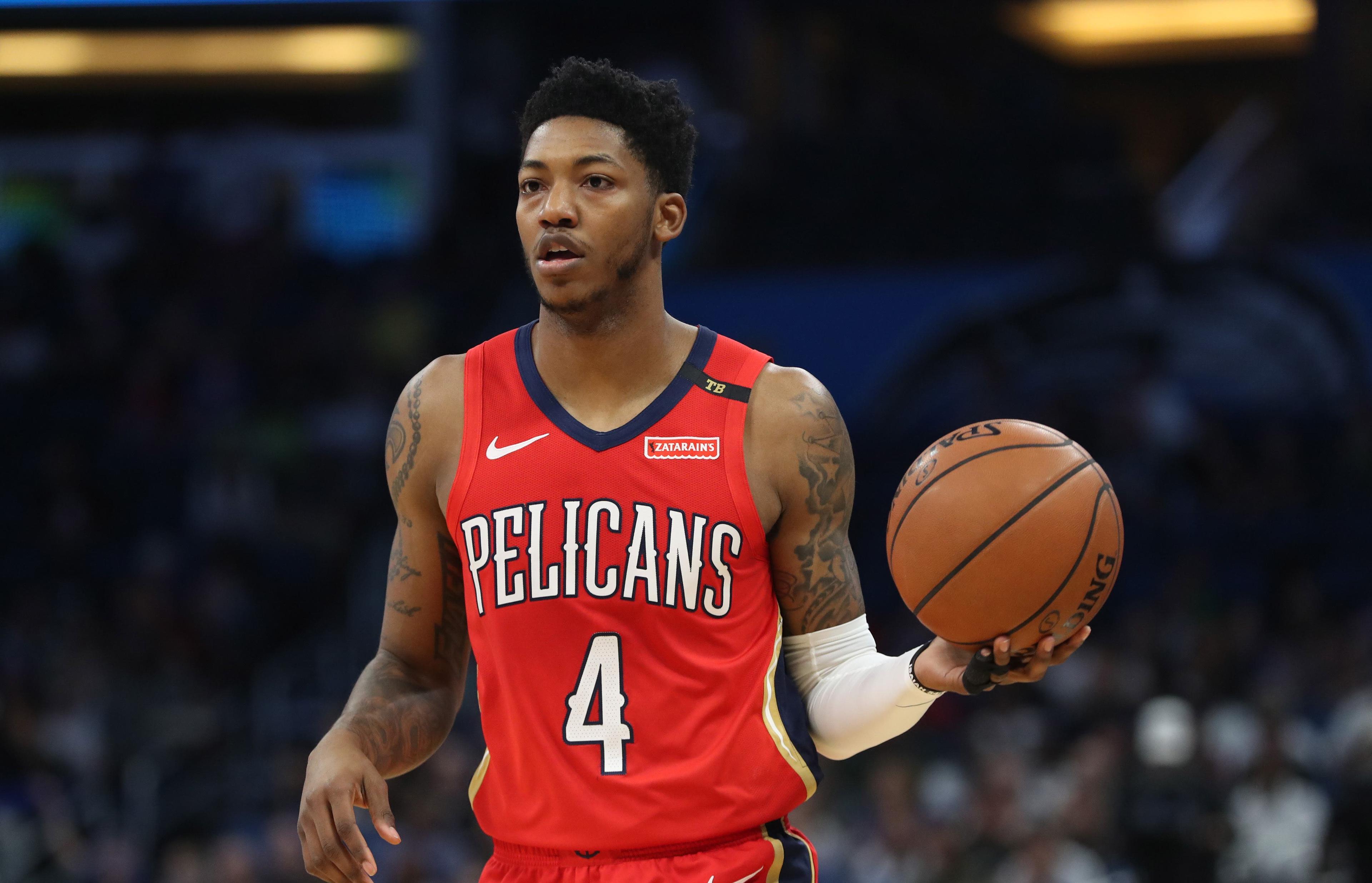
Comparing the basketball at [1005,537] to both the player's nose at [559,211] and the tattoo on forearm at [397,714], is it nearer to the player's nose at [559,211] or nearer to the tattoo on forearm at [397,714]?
the player's nose at [559,211]

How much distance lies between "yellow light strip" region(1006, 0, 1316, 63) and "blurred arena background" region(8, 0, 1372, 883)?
91mm

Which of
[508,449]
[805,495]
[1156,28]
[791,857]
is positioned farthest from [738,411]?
[1156,28]

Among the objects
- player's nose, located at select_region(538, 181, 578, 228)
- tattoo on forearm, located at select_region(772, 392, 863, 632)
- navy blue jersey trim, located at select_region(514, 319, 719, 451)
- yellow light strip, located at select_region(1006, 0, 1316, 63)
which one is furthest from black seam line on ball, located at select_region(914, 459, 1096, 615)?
yellow light strip, located at select_region(1006, 0, 1316, 63)

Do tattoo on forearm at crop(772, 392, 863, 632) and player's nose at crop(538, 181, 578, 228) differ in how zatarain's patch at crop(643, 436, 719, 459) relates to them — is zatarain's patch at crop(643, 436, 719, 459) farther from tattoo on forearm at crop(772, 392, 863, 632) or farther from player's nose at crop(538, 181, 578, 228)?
player's nose at crop(538, 181, 578, 228)

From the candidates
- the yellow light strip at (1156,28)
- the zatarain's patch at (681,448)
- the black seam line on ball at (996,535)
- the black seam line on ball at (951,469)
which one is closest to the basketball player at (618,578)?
the zatarain's patch at (681,448)

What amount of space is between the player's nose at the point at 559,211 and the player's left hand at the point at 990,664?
3.45 feet

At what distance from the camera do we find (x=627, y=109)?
319 cm

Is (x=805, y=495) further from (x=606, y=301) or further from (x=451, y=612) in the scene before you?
(x=451, y=612)

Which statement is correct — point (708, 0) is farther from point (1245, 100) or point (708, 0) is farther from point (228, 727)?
point (228, 727)

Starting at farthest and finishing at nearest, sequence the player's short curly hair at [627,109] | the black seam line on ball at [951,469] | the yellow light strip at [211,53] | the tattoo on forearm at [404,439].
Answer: the yellow light strip at [211,53], the tattoo on forearm at [404,439], the player's short curly hair at [627,109], the black seam line on ball at [951,469]

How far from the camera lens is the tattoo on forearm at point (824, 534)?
3.20m

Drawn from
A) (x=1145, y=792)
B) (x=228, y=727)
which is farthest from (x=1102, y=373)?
(x=228, y=727)

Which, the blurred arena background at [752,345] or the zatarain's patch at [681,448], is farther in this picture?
the blurred arena background at [752,345]

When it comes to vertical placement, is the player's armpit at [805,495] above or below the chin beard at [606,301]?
below
